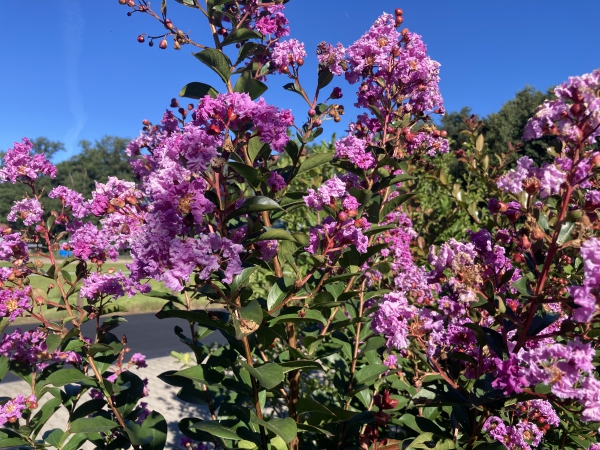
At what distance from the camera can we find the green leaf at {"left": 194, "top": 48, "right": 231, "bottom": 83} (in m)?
1.51

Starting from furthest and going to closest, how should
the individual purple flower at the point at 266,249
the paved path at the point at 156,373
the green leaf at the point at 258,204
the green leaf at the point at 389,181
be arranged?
1. the paved path at the point at 156,373
2. the green leaf at the point at 389,181
3. the individual purple flower at the point at 266,249
4. the green leaf at the point at 258,204

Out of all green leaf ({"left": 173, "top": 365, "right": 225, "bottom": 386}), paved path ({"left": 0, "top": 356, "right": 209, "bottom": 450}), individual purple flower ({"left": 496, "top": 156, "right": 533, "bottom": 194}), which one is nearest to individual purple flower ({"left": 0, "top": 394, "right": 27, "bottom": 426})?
green leaf ({"left": 173, "top": 365, "right": 225, "bottom": 386})

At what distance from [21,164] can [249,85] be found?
1.48m

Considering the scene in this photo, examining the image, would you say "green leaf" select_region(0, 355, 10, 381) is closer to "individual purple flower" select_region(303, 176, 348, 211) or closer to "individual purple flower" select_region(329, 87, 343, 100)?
"individual purple flower" select_region(303, 176, 348, 211)

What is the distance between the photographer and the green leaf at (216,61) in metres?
1.51

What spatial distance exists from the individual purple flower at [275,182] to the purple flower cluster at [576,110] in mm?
876

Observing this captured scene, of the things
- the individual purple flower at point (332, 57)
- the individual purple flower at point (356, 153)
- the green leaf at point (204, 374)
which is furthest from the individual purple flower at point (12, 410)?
A: the individual purple flower at point (332, 57)

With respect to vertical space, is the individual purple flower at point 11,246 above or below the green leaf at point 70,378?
above

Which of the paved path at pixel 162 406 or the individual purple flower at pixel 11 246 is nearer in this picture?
the individual purple flower at pixel 11 246

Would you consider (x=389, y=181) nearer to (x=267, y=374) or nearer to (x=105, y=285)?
(x=267, y=374)

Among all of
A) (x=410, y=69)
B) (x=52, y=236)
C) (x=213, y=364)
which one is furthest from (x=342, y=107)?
→ (x=52, y=236)

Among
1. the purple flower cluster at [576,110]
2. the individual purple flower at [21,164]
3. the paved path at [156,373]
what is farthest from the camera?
the paved path at [156,373]

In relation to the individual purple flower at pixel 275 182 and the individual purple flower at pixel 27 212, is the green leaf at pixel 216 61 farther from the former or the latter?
the individual purple flower at pixel 27 212

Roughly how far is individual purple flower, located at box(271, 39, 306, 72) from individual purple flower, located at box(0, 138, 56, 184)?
1390 millimetres
